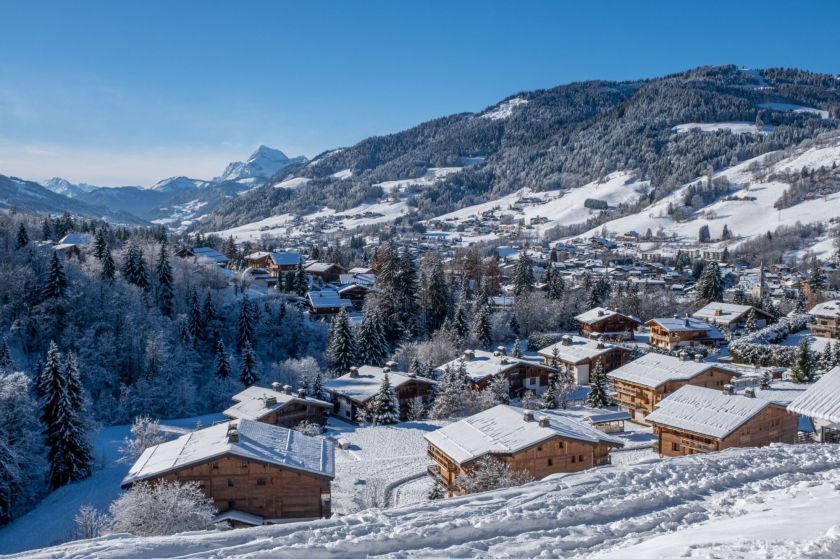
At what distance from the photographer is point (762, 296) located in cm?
8731

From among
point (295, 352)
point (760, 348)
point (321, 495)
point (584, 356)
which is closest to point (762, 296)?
point (760, 348)

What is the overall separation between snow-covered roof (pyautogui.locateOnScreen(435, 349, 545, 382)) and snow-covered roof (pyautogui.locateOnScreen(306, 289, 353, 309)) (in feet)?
72.8

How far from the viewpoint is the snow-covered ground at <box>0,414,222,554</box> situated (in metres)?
27.9

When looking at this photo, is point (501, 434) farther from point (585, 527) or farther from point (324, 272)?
point (324, 272)

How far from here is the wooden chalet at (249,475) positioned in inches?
968

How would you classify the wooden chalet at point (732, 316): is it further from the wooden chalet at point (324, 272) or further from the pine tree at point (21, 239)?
the pine tree at point (21, 239)

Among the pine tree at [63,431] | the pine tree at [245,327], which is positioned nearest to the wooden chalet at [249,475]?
the pine tree at [63,431]

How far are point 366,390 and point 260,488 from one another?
2316 cm

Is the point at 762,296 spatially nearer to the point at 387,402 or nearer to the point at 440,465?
the point at 387,402

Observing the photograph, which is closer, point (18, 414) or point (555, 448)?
point (555, 448)

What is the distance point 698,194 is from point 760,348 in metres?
154

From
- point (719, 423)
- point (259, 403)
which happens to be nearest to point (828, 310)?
point (719, 423)

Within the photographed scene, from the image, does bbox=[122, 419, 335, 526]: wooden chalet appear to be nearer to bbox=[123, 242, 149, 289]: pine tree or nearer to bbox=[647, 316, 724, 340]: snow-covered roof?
bbox=[123, 242, 149, 289]: pine tree

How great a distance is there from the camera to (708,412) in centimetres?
3291
